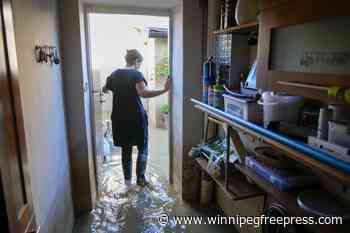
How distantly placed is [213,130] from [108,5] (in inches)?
58.3

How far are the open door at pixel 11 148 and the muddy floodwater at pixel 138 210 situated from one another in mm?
1368

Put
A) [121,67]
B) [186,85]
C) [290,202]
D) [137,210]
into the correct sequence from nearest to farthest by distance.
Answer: [290,202] → [186,85] → [137,210] → [121,67]

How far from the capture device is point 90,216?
7.43 feet

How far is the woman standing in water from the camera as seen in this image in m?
2.47

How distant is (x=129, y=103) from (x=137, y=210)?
1.01 m

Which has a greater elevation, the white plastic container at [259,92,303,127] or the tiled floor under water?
the white plastic container at [259,92,303,127]

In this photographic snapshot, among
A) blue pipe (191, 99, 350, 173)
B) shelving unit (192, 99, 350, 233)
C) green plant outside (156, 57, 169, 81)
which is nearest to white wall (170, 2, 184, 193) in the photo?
shelving unit (192, 99, 350, 233)

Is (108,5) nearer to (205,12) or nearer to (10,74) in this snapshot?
(205,12)

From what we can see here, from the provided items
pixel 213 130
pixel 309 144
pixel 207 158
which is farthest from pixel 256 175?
pixel 213 130

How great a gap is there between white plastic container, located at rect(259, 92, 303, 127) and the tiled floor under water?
124cm

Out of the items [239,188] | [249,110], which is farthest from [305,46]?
[239,188]

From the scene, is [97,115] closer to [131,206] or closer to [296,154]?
[131,206]

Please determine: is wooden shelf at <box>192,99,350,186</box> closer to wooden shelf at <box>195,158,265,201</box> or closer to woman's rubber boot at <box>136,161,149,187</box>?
wooden shelf at <box>195,158,265,201</box>

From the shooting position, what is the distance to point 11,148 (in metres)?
0.75
